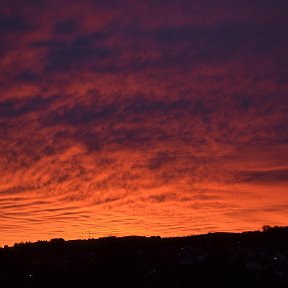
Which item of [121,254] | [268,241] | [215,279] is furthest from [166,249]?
[215,279]

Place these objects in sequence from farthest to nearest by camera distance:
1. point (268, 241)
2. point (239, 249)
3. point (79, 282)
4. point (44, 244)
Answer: point (44, 244) < point (268, 241) < point (239, 249) < point (79, 282)

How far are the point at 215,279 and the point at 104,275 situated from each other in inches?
345

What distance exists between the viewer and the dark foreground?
147ft

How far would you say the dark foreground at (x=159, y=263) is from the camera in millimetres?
44781

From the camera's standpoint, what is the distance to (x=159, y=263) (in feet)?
161

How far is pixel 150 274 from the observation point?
46.8 metres

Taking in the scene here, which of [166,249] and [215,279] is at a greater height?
[166,249]

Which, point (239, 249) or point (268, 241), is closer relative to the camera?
point (239, 249)

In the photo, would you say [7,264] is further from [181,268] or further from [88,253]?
[181,268]

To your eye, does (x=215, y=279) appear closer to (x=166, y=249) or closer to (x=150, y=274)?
(x=150, y=274)

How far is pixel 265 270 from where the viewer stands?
146ft

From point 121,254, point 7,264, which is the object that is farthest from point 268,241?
point 7,264

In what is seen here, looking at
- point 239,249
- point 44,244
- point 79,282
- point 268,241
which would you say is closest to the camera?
point 79,282

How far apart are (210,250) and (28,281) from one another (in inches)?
558
